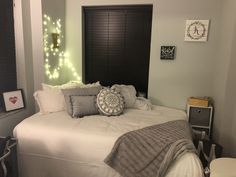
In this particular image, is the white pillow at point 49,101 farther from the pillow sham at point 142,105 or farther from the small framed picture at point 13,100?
the pillow sham at point 142,105

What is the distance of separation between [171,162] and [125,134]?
0.47 metres

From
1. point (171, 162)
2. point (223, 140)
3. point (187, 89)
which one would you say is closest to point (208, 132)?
point (223, 140)

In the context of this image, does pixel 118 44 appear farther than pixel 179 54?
Yes

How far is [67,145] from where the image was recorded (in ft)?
6.53

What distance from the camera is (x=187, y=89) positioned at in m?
2.93

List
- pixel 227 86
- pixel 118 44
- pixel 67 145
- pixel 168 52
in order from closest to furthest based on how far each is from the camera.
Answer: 1. pixel 67 145
2. pixel 227 86
3. pixel 168 52
4. pixel 118 44

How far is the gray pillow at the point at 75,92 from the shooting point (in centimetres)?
240

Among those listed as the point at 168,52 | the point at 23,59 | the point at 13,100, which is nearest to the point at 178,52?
the point at 168,52

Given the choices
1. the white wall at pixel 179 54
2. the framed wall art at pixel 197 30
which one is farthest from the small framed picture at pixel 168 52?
the framed wall art at pixel 197 30

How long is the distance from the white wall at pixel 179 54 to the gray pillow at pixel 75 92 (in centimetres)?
92

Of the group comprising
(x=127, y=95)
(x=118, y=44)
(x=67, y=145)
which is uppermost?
(x=118, y=44)

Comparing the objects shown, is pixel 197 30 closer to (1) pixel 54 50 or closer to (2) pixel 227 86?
(2) pixel 227 86

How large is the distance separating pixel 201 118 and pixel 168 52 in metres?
0.98

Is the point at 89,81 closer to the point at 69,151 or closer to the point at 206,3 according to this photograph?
the point at 69,151
